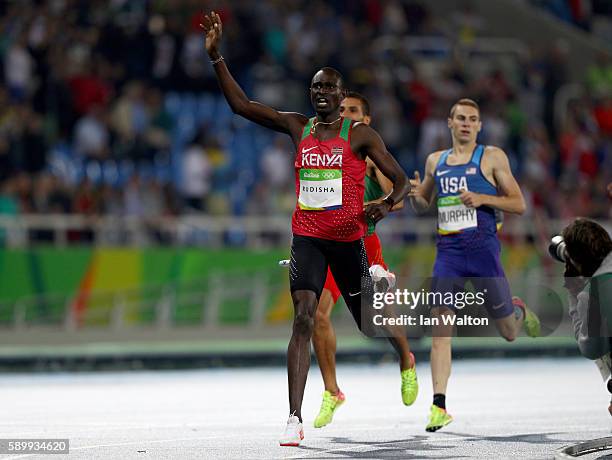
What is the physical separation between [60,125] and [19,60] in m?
1.23

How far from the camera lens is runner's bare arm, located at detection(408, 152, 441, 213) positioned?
41.6 feet

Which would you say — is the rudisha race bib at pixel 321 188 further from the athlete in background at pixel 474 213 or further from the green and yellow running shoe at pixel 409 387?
the green and yellow running shoe at pixel 409 387

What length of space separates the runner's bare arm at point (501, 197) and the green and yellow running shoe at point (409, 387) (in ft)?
4.71

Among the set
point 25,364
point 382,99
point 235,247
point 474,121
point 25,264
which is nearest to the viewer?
point 474,121

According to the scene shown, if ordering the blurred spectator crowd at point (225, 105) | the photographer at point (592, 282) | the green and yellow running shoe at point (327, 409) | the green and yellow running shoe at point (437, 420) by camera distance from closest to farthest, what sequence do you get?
the photographer at point (592, 282) < the green and yellow running shoe at point (437, 420) < the green and yellow running shoe at point (327, 409) < the blurred spectator crowd at point (225, 105)

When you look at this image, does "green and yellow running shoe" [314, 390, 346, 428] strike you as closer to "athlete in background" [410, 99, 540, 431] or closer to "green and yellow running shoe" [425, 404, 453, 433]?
"green and yellow running shoe" [425, 404, 453, 433]

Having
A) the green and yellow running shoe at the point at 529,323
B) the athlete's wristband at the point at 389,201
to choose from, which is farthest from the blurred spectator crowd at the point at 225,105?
the athlete's wristband at the point at 389,201

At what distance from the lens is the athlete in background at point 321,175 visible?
35.4 feet

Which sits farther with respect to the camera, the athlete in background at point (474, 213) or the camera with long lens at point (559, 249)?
the athlete in background at point (474, 213)

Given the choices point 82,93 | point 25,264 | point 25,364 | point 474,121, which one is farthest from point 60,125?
point 474,121

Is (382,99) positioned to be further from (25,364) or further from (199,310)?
(25,364)

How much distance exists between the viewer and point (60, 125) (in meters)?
24.2

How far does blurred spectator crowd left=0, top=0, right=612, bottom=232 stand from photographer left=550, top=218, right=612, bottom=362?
13865 mm

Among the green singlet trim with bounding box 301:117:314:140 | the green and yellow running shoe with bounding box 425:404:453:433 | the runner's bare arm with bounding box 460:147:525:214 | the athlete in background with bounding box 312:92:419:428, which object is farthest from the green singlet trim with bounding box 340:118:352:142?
the green and yellow running shoe with bounding box 425:404:453:433
